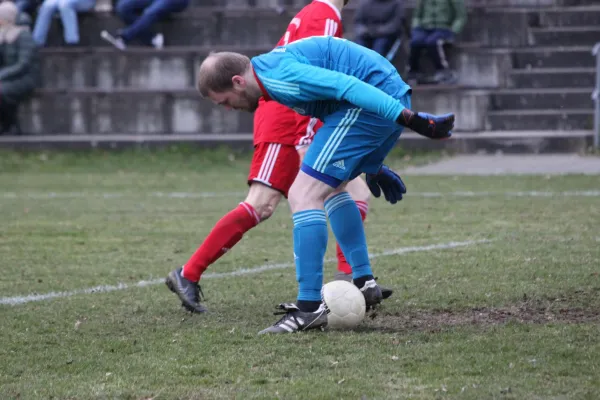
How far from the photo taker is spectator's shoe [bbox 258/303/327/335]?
519 centimetres

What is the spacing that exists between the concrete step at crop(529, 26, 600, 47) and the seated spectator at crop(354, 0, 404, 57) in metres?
2.68

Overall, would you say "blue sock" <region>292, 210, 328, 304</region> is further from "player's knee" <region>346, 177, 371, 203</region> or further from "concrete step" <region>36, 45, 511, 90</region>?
"concrete step" <region>36, 45, 511, 90</region>

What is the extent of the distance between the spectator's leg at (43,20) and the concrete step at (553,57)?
7.79 meters

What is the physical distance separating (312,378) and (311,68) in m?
1.58

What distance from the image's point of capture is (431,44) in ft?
53.9

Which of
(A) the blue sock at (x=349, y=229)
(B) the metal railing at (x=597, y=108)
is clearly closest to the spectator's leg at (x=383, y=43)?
(B) the metal railing at (x=597, y=108)

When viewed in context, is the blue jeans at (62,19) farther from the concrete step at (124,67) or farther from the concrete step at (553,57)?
the concrete step at (553,57)

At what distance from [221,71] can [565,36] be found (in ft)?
44.0

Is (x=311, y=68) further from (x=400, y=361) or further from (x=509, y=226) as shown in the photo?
(x=509, y=226)

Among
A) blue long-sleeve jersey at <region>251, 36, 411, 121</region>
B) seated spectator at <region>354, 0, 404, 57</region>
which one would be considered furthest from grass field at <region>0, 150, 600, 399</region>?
seated spectator at <region>354, 0, 404, 57</region>

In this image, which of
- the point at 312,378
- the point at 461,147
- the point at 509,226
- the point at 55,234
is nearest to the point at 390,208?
the point at 509,226

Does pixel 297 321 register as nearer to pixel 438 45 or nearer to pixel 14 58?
pixel 438 45

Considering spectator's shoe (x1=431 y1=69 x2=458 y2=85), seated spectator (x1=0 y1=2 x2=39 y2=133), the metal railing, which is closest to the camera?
the metal railing

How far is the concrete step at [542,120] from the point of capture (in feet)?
53.9
